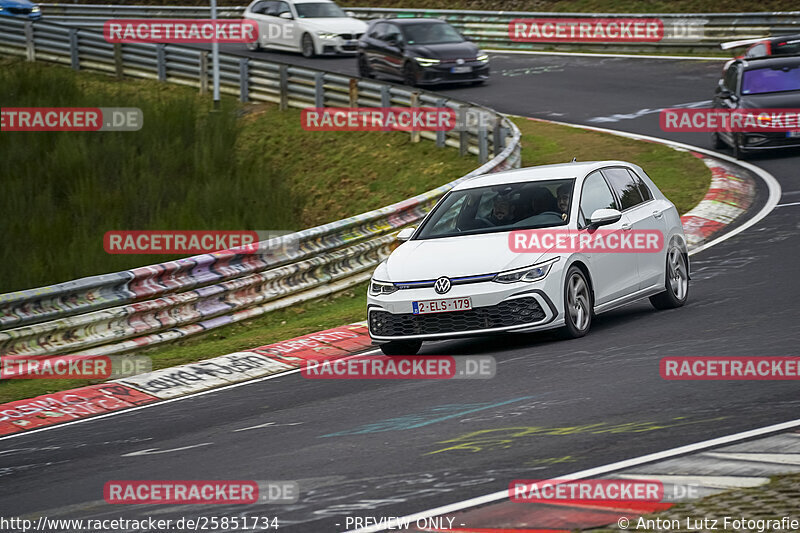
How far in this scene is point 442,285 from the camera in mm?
10680

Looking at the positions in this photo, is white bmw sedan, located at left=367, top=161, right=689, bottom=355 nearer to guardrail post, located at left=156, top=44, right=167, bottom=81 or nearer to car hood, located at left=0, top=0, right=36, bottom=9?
guardrail post, located at left=156, top=44, right=167, bottom=81

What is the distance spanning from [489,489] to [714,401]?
233 centimetres

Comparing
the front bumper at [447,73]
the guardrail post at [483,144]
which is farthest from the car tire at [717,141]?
the front bumper at [447,73]

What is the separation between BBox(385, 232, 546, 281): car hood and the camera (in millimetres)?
10695

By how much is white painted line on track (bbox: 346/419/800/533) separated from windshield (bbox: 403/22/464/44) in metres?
25.7

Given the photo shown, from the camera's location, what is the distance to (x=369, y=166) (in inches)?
1021

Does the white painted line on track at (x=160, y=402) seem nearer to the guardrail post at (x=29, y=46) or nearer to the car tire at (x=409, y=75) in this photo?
the car tire at (x=409, y=75)

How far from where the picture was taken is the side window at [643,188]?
12930 mm

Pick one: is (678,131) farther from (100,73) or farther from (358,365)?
(100,73)

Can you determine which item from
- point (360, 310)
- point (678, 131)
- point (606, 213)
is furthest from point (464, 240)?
point (678, 131)

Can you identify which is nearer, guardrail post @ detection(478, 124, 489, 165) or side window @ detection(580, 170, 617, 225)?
side window @ detection(580, 170, 617, 225)

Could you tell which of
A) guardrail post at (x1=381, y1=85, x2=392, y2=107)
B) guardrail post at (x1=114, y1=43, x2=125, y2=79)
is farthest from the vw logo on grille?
guardrail post at (x1=114, y1=43, x2=125, y2=79)

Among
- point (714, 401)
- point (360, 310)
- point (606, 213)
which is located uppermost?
point (606, 213)

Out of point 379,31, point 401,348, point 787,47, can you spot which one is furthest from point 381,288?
point 379,31
